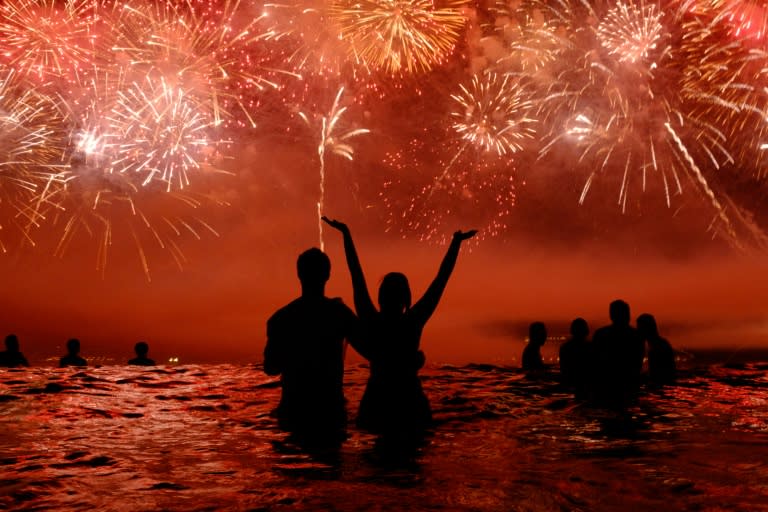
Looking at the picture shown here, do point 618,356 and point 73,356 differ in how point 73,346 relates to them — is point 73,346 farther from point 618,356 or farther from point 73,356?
point 618,356

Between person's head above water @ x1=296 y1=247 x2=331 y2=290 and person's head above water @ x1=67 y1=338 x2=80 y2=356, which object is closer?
person's head above water @ x1=296 y1=247 x2=331 y2=290

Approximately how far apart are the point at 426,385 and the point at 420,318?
7.56 metres

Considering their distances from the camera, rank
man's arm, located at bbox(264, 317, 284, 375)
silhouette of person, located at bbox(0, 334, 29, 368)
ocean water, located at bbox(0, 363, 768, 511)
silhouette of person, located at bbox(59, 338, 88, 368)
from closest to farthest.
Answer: ocean water, located at bbox(0, 363, 768, 511), man's arm, located at bbox(264, 317, 284, 375), silhouette of person, located at bbox(0, 334, 29, 368), silhouette of person, located at bbox(59, 338, 88, 368)

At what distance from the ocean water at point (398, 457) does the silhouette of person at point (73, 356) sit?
4.67 meters

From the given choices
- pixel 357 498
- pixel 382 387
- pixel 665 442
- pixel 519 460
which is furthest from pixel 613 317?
pixel 357 498

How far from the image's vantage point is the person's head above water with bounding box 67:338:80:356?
16.0 meters

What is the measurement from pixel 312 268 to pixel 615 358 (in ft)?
21.5

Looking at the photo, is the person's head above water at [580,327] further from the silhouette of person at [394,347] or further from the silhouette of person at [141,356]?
the silhouette of person at [141,356]

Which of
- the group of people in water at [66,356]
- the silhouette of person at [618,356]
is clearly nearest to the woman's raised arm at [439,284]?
the silhouette of person at [618,356]

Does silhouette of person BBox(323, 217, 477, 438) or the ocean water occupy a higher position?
silhouette of person BBox(323, 217, 477, 438)

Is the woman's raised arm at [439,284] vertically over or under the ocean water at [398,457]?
over

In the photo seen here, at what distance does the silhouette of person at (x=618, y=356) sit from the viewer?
1052 centimetres

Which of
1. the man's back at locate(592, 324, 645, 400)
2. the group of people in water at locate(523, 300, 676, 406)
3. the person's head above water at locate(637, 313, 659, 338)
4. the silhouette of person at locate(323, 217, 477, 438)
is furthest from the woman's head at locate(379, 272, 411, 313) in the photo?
the person's head above water at locate(637, 313, 659, 338)

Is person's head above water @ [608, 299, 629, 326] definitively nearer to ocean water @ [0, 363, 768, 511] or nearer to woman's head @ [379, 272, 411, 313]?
ocean water @ [0, 363, 768, 511]
